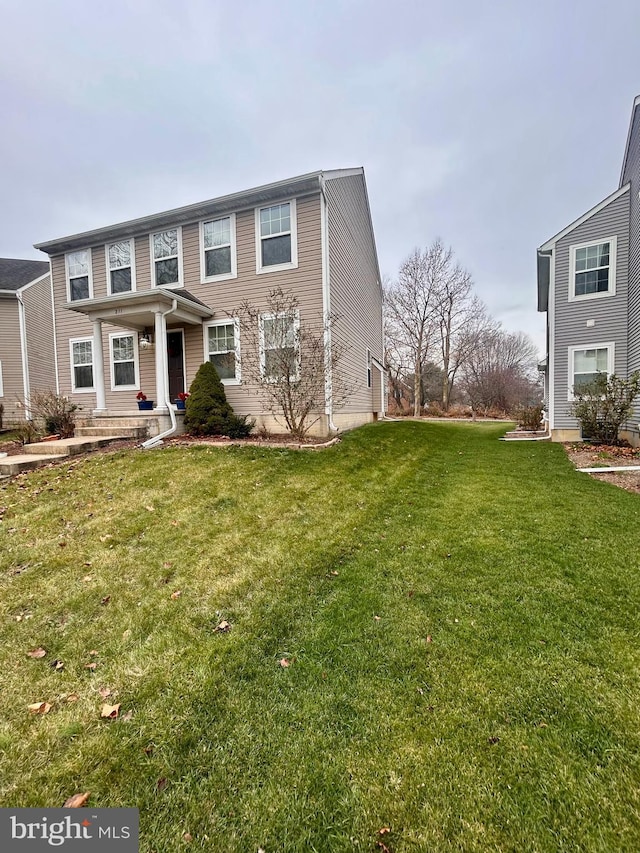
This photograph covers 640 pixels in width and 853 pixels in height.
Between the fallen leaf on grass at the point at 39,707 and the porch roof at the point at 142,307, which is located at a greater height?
the porch roof at the point at 142,307

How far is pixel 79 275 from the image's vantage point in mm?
10828

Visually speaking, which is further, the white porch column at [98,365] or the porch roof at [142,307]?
the white porch column at [98,365]

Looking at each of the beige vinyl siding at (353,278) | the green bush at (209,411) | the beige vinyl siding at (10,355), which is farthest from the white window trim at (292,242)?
the beige vinyl siding at (10,355)

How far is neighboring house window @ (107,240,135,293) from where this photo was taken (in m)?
10.2

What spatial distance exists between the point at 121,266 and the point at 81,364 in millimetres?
3321

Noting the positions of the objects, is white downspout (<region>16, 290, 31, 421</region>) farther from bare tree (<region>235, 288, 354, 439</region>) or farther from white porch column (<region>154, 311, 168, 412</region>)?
bare tree (<region>235, 288, 354, 439</region>)

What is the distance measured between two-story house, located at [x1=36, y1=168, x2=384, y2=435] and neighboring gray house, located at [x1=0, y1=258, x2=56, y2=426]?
135 inches

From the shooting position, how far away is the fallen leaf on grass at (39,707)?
1.83m

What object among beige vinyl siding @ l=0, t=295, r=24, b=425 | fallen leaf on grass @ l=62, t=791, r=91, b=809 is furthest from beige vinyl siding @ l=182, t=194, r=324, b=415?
beige vinyl siding @ l=0, t=295, r=24, b=425

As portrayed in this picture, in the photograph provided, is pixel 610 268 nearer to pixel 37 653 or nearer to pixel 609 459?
pixel 609 459

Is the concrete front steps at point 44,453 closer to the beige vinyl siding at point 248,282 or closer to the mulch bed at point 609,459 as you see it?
the beige vinyl siding at point 248,282

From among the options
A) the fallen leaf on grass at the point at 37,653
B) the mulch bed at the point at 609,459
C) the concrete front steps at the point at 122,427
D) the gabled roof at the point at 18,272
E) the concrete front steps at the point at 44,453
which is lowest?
the fallen leaf on grass at the point at 37,653

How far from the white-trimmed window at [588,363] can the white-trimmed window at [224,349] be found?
9364 mm

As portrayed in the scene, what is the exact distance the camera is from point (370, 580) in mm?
2961
